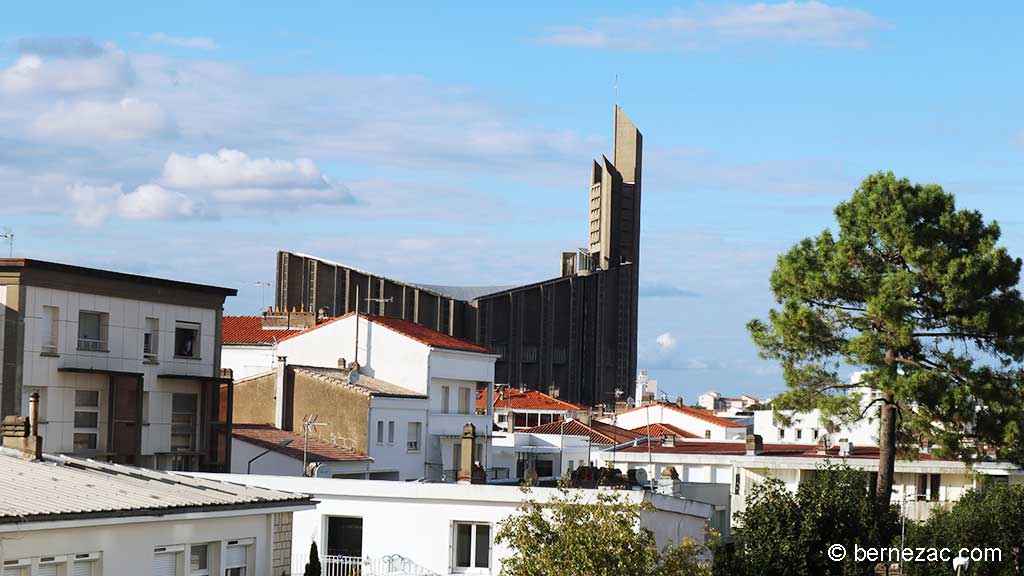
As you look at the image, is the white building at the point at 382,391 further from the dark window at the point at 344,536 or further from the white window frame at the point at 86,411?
the dark window at the point at 344,536

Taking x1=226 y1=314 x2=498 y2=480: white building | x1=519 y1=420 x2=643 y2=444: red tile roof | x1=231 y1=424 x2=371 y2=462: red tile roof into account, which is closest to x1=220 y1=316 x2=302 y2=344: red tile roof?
x1=226 y1=314 x2=498 y2=480: white building

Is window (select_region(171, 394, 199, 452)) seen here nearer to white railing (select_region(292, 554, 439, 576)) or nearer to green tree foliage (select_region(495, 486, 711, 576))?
white railing (select_region(292, 554, 439, 576))

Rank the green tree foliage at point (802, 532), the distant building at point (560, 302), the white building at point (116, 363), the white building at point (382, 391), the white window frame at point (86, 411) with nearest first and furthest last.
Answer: the green tree foliage at point (802, 532)
the white building at point (116, 363)
the white window frame at point (86, 411)
the white building at point (382, 391)
the distant building at point (560, 302)

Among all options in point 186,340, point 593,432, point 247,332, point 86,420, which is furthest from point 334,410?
point 593,432

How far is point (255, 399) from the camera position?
164 ft

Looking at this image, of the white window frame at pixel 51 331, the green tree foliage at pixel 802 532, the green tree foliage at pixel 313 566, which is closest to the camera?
the green tree foliage at pixel 313 566

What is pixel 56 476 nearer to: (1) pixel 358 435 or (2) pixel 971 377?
(2) pixel 971 377

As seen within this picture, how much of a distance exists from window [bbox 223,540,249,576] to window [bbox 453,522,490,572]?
25.2 ft

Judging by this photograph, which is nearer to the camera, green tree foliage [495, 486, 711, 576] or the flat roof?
green tree foliage [495, 486, 711, 576]

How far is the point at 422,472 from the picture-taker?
53969 millimetres

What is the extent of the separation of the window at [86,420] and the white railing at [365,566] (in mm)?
11398

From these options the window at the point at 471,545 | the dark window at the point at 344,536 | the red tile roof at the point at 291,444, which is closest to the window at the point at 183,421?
the red tile roof at the point at 291,444

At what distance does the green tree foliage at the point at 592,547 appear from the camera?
2230 cm

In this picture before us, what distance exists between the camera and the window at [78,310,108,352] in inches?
1512
